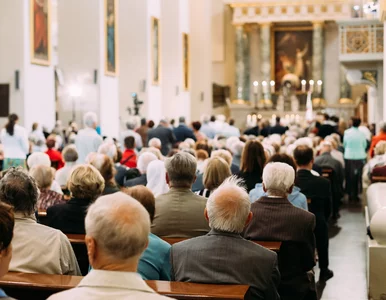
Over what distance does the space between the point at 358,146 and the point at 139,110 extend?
977cm

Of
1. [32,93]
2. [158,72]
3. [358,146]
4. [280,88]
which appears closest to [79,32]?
[32,93]

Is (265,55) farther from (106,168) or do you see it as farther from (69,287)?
(69,287)

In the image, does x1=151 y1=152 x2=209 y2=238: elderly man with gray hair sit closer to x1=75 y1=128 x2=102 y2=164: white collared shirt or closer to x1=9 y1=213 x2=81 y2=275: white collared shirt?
x1=9 y1=213 x2=81 y2=275: white collared shirt

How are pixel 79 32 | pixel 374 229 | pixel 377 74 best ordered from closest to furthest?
pixel 374 229 → pixel 79 32 → pixel 377 74

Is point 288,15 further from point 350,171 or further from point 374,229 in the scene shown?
point 374,229

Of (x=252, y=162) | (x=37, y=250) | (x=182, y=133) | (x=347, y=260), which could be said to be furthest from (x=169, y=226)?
(x=182, y=133)

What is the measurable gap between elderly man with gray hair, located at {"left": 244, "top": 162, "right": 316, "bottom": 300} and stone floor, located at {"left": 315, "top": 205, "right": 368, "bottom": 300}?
2109 mm

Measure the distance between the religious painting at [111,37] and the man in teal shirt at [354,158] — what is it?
713cm

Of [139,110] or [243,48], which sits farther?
[243,48]

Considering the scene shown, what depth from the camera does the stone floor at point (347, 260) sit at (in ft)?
27.4

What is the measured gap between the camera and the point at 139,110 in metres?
24.6

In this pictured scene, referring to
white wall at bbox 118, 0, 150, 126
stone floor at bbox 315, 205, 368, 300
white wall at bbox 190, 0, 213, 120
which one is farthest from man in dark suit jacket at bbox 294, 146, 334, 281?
white wall at bbox 190, 0, 213, 120

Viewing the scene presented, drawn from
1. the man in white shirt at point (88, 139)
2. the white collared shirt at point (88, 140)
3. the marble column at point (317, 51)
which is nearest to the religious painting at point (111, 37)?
the man in white shirt at point (88, 139)

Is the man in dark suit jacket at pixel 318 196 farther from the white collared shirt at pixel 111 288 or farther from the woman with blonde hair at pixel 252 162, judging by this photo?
the white collared shirt at pixel 111 288
